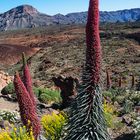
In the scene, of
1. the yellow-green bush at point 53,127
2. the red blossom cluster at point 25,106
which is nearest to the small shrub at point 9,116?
the yellow-green bush at point 53,127

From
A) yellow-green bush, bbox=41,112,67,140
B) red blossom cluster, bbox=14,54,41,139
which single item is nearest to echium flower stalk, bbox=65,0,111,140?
red blossom cluster, bbox=14,54,41,139

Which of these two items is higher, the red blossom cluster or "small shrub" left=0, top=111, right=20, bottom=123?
the red blossom cluster

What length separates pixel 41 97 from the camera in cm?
2014

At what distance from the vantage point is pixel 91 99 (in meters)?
6.31

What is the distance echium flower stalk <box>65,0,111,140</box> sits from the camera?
5.83 metres

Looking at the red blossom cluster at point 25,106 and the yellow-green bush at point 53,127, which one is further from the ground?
the red blossom cluster at point 25,106

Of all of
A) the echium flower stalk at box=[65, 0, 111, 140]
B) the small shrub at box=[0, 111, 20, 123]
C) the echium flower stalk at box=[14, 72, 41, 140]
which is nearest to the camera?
the echium flower stalk at box=[65, 0, 111, 140]

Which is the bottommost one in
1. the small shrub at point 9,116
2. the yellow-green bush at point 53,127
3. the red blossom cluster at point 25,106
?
the small shrub at point 9,116

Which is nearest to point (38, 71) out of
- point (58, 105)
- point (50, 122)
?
point (58, 105)

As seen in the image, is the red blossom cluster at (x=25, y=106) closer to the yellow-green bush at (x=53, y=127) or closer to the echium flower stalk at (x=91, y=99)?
the echium flower stalk at (x=91, y=99)

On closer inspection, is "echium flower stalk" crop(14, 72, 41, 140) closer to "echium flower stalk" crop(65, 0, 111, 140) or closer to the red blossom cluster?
the red blossom cluster

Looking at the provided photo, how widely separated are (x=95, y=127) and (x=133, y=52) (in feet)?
159

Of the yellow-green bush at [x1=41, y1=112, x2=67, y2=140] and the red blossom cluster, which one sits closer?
the red blossom cluster

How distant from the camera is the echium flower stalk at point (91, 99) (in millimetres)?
5832
